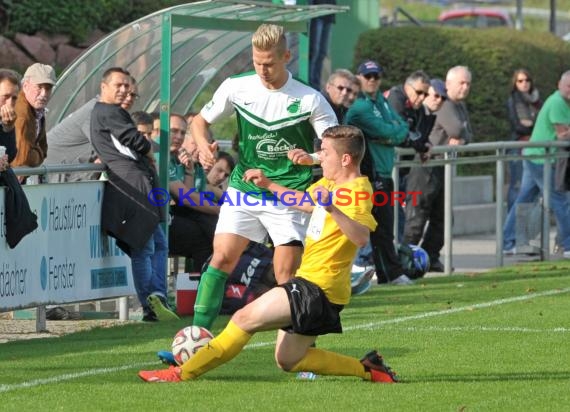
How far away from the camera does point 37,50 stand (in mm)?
22859

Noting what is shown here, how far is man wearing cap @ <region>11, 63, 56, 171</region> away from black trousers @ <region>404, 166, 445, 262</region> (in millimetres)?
5343

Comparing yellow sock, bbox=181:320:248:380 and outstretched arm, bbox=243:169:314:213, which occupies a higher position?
outstretched arm, bbox=243:169:314:213

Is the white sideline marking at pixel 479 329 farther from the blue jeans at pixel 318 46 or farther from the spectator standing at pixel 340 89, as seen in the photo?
the blue jeans at pixel 318 46

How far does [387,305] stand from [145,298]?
2115 mm

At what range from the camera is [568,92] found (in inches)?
771

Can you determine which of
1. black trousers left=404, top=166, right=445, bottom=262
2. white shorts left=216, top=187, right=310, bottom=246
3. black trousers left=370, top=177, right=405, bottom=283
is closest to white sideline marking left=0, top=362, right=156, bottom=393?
white shorts left=216, top=187, right=310, bottom=246

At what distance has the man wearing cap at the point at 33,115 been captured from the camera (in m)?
13.0

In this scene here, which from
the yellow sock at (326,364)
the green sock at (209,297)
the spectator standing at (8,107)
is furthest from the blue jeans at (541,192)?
the yellow sock at (326,364)

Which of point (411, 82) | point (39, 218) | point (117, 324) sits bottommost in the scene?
point (117, 324)

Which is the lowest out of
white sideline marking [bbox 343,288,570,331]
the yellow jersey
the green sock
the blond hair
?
white sideline marking [bbox 343,288,570,331]

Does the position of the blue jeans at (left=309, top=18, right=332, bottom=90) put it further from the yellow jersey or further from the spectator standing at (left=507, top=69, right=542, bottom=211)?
the yellow jersey

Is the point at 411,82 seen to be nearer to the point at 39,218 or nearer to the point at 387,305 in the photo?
the point at 387,305

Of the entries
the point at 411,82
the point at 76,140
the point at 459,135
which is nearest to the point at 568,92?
the point at 459,135

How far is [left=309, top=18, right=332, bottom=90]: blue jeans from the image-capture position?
22703 mm
